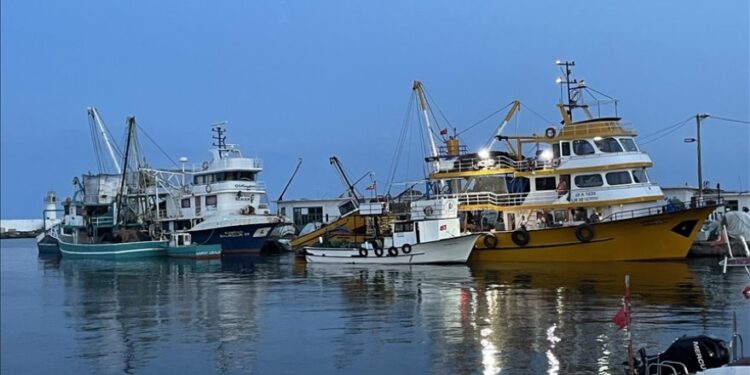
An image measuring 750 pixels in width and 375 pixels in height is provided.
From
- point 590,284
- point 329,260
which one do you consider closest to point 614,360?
point 590,284

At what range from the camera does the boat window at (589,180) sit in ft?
119

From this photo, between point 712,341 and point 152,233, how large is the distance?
53740 mm

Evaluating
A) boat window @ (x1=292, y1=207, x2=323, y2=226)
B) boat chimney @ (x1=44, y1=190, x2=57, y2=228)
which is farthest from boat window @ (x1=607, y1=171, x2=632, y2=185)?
boat chimney @ (x1=44, y1=190, x2=57, y2=228)

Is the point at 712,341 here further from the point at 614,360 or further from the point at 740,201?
the point at 740,201

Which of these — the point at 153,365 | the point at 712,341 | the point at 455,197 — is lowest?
the point at 153,365

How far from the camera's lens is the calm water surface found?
14.9m

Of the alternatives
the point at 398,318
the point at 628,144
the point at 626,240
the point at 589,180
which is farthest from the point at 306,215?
the point at 398,318

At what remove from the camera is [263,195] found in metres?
60.2

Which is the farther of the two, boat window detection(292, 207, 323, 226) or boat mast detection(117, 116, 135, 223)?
boat window detection(292, 207, 323, 226)

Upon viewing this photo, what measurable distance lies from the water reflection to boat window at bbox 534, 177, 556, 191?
17.0 feet

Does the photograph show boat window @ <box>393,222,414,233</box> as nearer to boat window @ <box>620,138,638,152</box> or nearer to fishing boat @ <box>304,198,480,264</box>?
fishing boat @ <box>304,198,480,264</box>

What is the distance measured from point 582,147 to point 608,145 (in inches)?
48.6

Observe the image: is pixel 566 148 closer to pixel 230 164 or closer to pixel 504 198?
pixel 504 198

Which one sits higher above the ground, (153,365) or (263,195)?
(263,195)
